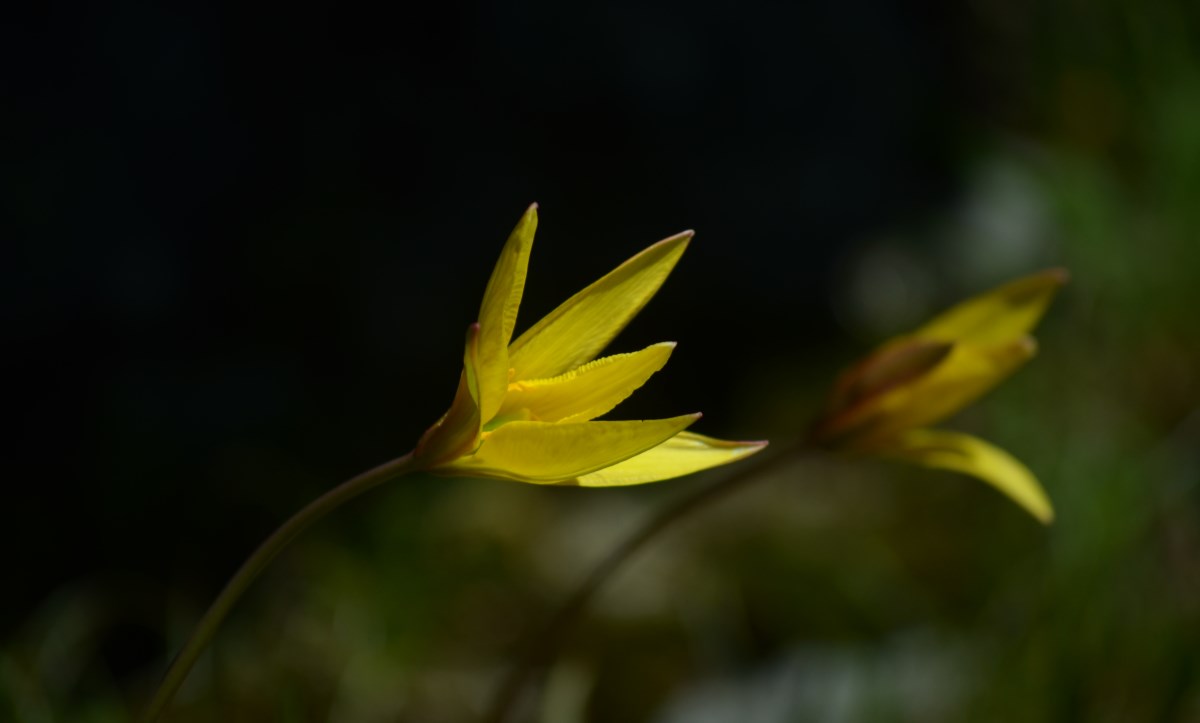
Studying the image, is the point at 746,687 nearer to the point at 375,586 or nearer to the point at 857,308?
the point at 375,586

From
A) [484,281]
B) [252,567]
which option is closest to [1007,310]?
[252,567]

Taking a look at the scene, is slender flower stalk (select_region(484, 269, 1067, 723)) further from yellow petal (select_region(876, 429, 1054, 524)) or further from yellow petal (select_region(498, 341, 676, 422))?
yellow petal (select_region(498, 341, 676, 422))

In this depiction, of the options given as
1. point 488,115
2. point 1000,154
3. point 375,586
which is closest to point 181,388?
point 375,586

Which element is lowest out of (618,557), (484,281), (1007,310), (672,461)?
(618,557)

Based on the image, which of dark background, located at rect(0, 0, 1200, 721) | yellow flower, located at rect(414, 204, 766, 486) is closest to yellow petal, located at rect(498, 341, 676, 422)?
yellow flower, located at rect(414, 204, 766, 486)

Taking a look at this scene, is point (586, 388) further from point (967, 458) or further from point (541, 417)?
point (967, 458)

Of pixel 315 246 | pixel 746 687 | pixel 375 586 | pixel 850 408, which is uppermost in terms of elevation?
pixel 315 246

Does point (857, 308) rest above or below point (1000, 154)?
below
